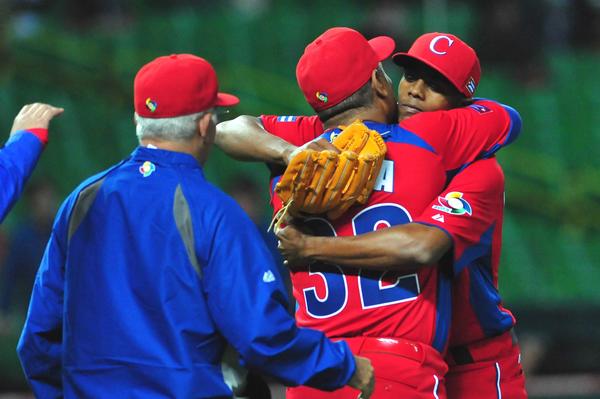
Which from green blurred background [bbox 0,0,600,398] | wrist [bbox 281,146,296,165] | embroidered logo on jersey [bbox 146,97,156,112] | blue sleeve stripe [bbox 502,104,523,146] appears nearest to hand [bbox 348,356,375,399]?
wrist [bbox 281,146,296,165]

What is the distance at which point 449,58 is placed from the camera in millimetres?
3898

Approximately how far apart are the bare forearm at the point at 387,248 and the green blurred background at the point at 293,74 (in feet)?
16.5

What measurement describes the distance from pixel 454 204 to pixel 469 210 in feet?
0.25

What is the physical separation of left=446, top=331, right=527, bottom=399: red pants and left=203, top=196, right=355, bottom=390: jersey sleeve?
1.05m

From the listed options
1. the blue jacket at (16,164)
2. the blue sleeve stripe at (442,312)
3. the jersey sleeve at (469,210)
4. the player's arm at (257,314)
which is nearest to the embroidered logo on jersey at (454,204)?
the jersey sleeve at (469,210)

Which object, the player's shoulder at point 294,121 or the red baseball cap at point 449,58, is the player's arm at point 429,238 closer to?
the red baseball cap at point 449,58

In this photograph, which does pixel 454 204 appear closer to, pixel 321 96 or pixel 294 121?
pixel 321 96

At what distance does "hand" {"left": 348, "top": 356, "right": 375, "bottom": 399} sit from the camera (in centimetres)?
324

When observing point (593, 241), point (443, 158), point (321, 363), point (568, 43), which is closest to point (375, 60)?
point (443, 158)

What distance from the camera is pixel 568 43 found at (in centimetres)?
948

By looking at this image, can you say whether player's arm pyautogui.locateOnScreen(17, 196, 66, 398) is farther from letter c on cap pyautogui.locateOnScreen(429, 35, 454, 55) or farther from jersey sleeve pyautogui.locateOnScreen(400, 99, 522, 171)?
letter c on cap pyautogui.locateOnScreen(429, 35, 454, 55)

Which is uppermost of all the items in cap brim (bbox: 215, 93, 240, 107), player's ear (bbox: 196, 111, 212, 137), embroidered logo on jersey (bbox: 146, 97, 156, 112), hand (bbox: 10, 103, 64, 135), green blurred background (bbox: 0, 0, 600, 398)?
embroidered logo on jersey (bbox: 146, 97, 156, 112)

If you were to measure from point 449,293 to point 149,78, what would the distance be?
1307 millimetres

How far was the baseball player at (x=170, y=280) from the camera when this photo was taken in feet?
10.1
